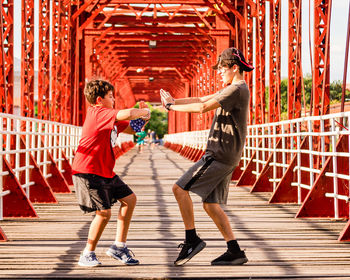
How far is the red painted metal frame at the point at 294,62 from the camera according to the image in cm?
1206

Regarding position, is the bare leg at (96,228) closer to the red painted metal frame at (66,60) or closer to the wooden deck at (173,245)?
the wooden deck at (173,245)

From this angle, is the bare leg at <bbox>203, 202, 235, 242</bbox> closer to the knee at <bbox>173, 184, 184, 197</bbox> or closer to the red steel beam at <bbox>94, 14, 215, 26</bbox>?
the knee at <bbox>173, 184, 184, 197</bbox>

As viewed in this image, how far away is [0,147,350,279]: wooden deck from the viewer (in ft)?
16.2

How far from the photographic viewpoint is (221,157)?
16.8 feet

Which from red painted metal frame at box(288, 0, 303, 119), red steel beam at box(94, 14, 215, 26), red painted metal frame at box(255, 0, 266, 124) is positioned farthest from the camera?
red steel beam at box(94, 14, 215, 26)

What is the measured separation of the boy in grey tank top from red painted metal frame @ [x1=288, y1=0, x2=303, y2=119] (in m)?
6.98

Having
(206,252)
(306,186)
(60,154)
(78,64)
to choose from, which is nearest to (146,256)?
(206,252)

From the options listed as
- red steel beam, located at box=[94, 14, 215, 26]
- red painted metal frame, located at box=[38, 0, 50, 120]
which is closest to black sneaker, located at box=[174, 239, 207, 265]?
red painted metal frame, located at box=[38, 0, 50, 120]

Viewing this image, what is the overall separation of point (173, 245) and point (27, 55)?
24.2ft

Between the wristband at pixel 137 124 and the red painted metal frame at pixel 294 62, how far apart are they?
23.4 feet

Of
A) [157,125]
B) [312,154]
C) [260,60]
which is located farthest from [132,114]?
[157,125]

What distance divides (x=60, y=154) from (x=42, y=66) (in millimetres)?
2203

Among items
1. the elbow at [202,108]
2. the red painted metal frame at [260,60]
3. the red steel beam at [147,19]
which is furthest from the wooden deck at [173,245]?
the red steel beam at [147,19]

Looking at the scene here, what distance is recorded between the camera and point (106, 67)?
40719mm
